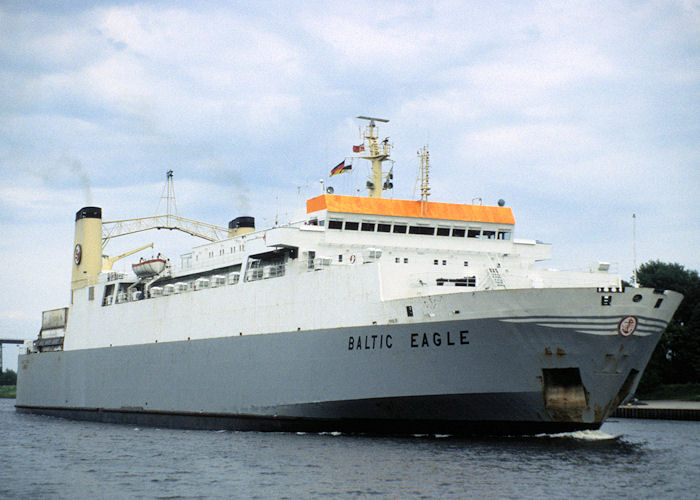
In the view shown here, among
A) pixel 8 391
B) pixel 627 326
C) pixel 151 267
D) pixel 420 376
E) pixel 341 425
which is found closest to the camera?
pixel 627 326

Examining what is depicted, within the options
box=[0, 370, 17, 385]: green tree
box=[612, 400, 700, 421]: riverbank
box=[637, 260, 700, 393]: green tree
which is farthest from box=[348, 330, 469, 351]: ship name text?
box=[0, 370, 17, 385]: green tree

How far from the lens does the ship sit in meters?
22.6

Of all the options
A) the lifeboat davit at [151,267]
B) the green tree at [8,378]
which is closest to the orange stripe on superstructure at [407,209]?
the lifeboat davit at [151,267]

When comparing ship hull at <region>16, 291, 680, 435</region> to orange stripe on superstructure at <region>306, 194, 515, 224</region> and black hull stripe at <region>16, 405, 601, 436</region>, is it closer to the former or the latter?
black hull stripe at <region>16, 405, 601, 436</region>

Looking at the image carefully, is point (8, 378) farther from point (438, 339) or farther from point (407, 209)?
point (438, 339)

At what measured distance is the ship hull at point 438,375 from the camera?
22531 mm

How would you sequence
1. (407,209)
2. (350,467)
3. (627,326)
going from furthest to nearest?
(407,209) < (627,326) < (350,467)

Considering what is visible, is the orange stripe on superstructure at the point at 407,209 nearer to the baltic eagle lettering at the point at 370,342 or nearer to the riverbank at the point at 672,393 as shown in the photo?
the baltic eagle lettering at the point at 370,342

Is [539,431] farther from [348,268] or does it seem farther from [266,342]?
[266,342]

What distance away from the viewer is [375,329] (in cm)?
2470

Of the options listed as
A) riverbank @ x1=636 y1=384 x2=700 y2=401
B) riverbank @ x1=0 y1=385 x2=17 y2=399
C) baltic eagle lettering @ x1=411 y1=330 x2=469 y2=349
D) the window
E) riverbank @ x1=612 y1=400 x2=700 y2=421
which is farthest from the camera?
riverbank @ x1=0 y1=385 x2=17 y2=399

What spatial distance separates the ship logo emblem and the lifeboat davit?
21.3 metres

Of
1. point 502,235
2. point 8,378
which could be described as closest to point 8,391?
point 8,378

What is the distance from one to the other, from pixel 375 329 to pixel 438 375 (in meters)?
2.38
